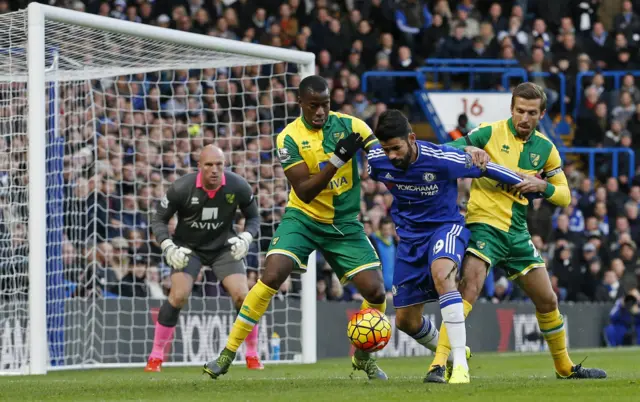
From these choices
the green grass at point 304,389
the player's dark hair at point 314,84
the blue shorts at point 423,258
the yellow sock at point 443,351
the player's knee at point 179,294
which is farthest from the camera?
the player's knee at point 179,294

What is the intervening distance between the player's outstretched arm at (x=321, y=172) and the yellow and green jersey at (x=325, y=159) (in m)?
0.09

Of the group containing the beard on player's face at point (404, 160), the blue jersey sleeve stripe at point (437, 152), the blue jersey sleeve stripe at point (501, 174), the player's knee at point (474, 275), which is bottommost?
the player's knee at point (474, 275)

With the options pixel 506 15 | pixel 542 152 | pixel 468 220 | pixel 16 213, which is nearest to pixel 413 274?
pixel 468 220

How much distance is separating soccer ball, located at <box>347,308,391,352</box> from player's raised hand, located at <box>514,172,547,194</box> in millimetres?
1357

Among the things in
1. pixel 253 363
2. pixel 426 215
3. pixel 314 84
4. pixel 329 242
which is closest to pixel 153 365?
pixel 253 363

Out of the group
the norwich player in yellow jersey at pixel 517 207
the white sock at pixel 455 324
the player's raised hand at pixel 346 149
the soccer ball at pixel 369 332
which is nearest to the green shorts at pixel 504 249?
the norwich player in yellow jersey at pixel 517 207

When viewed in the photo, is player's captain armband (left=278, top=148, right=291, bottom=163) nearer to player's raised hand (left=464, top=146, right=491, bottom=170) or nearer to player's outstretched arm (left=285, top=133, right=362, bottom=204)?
player's outstretched arm (left=285, top=133, right=362, bottom=204)

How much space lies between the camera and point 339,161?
28.7ft

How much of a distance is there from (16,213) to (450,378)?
262 inches

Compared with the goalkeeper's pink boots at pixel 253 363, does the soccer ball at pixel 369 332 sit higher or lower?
higher

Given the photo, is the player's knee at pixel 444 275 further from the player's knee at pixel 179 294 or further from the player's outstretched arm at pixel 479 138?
the player's knee at pixel 179 294

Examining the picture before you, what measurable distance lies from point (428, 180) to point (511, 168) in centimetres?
79

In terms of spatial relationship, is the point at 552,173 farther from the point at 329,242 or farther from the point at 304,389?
the point at 304,389

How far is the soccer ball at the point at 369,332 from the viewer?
873cm
